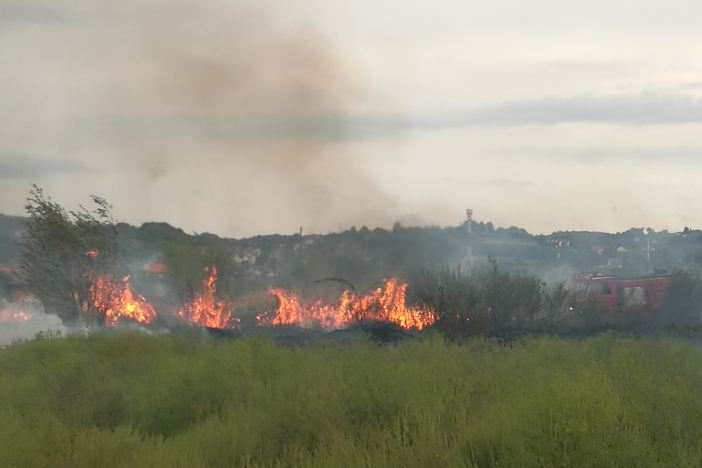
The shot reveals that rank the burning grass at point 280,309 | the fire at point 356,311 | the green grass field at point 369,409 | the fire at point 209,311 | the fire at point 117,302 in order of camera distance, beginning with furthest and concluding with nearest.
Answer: the fire at point 209,311 → the fire at point 117,302 → the burning grass at point 280,309 → the fire at point 356,311 → the green grass field at point 369,409

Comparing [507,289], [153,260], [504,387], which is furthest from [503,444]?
[153,260]

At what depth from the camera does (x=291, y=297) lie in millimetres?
48375

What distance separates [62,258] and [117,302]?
12.2 feet

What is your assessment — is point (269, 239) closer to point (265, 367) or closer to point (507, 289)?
point (507, 289)

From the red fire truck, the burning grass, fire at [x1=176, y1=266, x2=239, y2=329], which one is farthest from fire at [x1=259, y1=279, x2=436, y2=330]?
the red fire truck

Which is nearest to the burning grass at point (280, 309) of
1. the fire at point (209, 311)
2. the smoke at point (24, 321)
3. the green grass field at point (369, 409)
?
the fire at point (209, 311)

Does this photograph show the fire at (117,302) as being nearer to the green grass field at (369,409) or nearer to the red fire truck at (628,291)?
the green grass field at (369,409)

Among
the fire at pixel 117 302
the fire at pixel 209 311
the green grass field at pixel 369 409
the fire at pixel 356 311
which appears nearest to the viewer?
the green grass field at pixel 369 409

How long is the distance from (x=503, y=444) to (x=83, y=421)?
950 cm

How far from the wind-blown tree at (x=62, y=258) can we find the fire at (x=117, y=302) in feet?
1.61

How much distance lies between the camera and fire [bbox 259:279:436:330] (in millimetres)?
37531

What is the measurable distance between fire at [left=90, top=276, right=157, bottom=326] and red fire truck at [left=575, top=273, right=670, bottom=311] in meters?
22.2

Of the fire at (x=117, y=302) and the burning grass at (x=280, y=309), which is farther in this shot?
the fire at (x=117, y=302)

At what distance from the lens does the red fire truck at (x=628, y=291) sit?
39938mm
